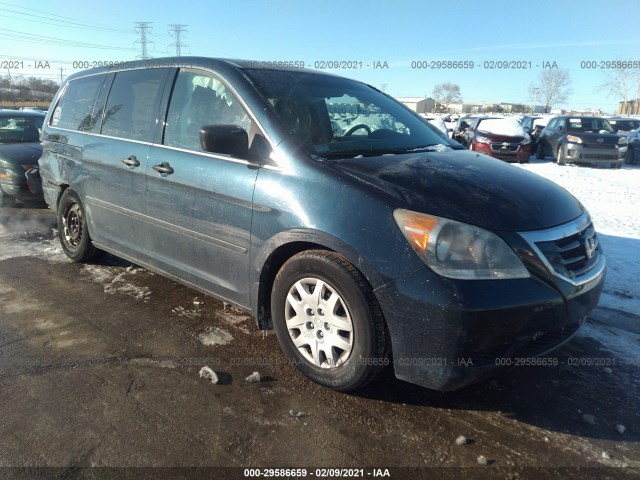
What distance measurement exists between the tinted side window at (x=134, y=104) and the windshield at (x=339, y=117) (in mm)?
957

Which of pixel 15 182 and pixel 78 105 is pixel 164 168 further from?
pixel 15 182

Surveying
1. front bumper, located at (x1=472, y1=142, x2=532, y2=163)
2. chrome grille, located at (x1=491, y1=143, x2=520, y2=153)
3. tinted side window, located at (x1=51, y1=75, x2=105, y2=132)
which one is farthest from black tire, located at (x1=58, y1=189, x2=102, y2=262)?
chrome grille, located at (x1=491, y1=143, x2=520, y2=153)

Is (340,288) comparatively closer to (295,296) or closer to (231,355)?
(295,296)

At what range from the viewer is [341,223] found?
101 inches

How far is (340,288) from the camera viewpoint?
257 centimetres

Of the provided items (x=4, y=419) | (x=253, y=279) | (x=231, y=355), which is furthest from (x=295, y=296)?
(x=4, y=419)

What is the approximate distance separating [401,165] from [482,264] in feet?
2.80

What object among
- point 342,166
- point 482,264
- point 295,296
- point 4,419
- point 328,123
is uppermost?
point 328,123

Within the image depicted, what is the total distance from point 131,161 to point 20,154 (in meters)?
4.78

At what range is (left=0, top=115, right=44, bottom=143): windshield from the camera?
8039mm

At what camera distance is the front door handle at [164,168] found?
11.4 ft

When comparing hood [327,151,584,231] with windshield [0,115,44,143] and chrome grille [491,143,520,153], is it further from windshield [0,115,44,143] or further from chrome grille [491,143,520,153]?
chrome grille [491,143,520,153]

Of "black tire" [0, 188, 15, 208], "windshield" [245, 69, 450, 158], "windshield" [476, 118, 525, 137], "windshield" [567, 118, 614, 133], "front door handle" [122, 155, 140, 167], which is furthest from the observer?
"windshield" [567, 118, 614, 133]

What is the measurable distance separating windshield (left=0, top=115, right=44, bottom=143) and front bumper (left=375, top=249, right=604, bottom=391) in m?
8.04
